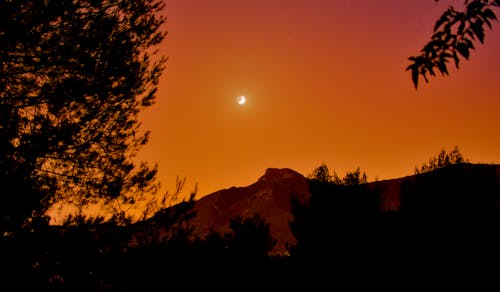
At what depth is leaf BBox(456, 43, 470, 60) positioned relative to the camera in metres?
2.51

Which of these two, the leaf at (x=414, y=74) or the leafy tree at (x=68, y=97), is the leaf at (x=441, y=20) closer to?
the leaf at (x=414, y=74)

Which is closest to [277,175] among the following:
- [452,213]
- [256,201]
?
[256,201]

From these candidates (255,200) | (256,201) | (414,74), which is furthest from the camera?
(255,200)

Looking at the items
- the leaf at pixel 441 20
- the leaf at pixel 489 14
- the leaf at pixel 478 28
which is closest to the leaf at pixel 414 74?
the leaf at pixel 441 20

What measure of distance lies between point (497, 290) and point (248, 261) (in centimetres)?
569

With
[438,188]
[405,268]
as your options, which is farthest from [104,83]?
[438,188]

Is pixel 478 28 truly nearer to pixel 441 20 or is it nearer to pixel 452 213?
pixel 441 20

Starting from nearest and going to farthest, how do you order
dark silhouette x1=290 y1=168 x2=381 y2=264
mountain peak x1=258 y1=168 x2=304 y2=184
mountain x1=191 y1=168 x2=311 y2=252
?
1. dark silhouette x1=290 y1=168 x2=381 y2=264
2. mountain x1=191 y1=168 x2=311 y2=252
3. mountain peak x1=258 y1=168 x2=304 y2=184

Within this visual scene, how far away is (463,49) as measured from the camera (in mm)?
2523

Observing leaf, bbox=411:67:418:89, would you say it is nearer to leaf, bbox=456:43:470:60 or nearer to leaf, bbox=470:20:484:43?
leaf, bbox=456:43:470:60

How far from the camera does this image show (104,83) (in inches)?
334

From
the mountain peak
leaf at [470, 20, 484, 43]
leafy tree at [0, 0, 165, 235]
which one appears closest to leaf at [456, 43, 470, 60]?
leaf at [470, 20, 484, 43]

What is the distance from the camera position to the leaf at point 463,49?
251 cm

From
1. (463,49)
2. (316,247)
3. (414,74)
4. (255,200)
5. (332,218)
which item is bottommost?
(316,247)
